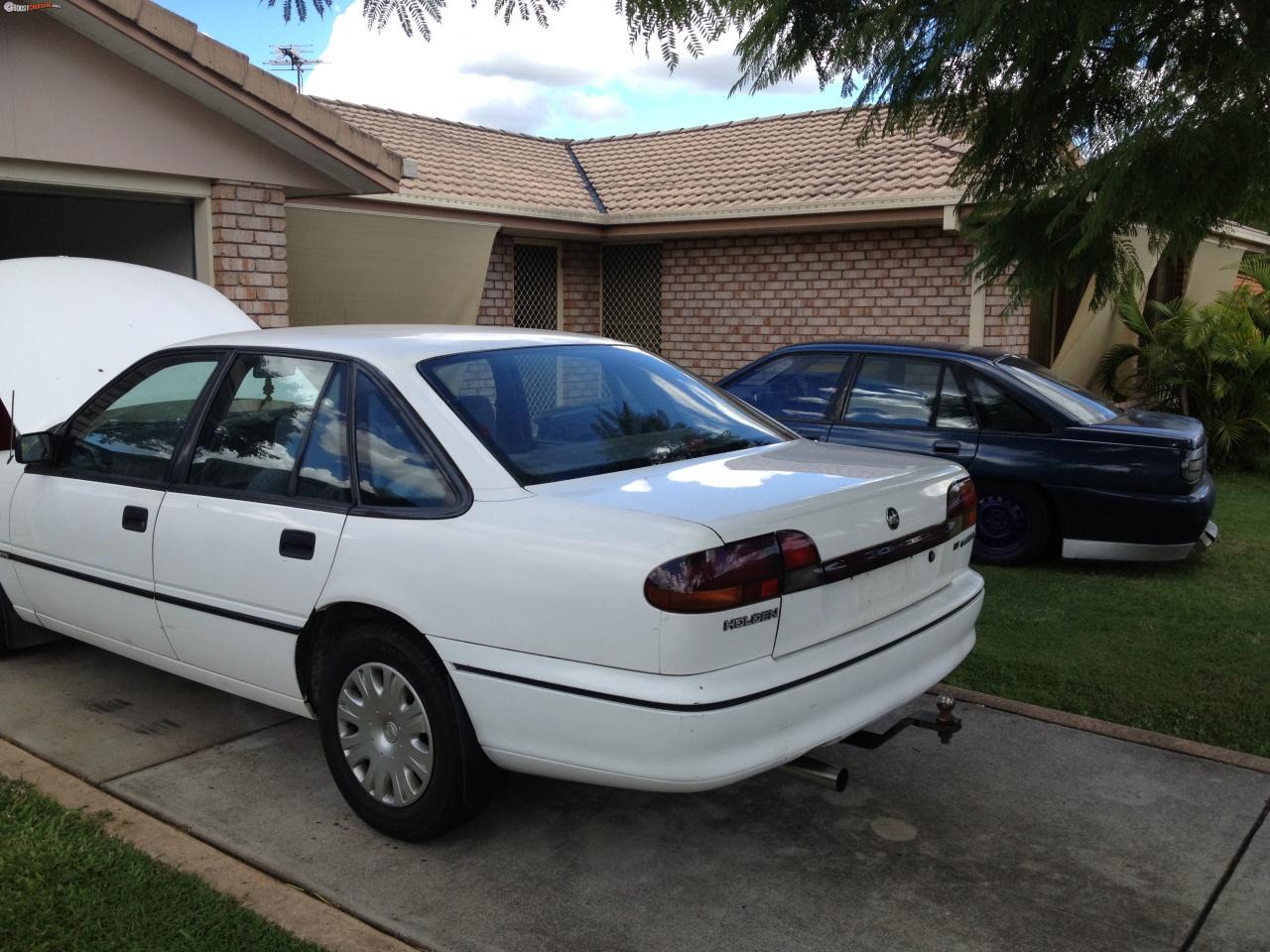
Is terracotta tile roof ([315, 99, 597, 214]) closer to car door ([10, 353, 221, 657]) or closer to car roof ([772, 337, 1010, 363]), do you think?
car roof ([772, 337, 1010, 363])

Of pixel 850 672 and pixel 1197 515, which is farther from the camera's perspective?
pixel 1197 515

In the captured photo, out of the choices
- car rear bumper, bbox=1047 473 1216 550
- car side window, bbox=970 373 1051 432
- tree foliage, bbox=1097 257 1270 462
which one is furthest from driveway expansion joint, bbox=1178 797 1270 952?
tree foliage, bbox=1097 257 1270 462

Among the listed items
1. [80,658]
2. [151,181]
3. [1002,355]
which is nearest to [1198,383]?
[1002,355]

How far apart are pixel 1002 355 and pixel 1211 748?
13.2ft

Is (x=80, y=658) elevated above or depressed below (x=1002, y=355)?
below

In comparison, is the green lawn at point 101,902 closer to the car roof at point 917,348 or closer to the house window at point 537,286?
the car roof at point 917,348

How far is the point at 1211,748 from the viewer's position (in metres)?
4.49

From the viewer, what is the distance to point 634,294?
1500 centimetres

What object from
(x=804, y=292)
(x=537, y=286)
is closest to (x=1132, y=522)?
(x=804, y=292)

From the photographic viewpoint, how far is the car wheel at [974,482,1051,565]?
760 centimetres

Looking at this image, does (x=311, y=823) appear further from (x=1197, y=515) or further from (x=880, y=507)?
(x=1197, y=515)

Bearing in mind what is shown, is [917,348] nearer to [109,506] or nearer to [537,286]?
[109,506]

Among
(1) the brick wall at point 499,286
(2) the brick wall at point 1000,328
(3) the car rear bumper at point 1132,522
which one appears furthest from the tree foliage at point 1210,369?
(1) the brick wall at point 499,286

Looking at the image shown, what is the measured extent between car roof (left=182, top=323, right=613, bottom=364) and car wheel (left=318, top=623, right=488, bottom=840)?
93 centimetres
